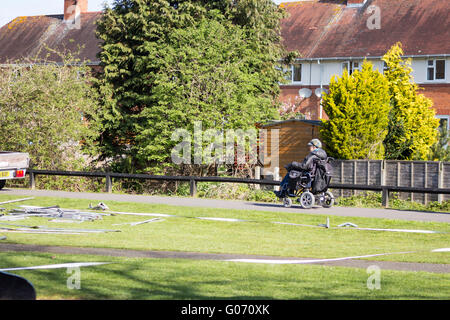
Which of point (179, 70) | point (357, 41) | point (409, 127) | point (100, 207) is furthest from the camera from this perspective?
point (357, 41)

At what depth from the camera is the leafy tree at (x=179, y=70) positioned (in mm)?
25625

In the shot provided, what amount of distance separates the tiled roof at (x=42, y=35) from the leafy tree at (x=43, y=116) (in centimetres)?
2329

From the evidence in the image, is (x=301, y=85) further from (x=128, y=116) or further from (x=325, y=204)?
(x=325, y=204)

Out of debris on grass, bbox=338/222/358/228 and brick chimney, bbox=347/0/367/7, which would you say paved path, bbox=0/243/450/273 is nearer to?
debris on grass, bbox=338/222/358/228

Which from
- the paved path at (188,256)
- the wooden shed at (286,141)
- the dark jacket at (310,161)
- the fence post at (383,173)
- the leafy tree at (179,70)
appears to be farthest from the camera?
the wooden shed at (286,141)

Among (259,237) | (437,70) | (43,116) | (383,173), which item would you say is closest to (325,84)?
(437,70)

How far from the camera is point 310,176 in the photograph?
1711cm

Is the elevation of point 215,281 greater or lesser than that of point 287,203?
lesser

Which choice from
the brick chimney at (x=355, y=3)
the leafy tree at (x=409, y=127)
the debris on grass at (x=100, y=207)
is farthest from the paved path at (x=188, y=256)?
the brick chimney at (x=355, y=3)

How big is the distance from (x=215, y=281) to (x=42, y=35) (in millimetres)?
50548

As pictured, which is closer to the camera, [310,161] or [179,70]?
[310,161]

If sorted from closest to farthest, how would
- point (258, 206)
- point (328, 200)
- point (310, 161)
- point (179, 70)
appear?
point (310, 161)
point (328, 200)
point (258, 206)
point (179, 70)

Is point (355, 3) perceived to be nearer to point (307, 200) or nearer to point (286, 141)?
point (286, 141)

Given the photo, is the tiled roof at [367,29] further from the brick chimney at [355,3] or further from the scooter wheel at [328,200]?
the scooter wheel at [328,200]
